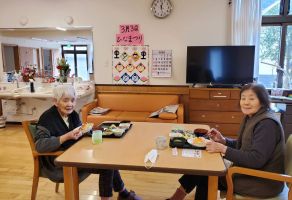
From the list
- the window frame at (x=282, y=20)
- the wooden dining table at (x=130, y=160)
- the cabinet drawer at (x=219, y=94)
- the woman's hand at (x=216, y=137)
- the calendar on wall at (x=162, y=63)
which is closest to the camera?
the wooden dining table at (x=130, y=160)

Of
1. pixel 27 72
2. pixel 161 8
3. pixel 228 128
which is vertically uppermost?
pixel 161 8

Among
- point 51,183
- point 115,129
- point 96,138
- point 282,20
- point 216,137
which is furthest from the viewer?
point 282,20

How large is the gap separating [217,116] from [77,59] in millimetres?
2642

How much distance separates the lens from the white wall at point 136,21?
4.02m

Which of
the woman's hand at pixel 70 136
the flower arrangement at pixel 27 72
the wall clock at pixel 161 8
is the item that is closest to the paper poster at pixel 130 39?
the wall clock at pixel 161 8

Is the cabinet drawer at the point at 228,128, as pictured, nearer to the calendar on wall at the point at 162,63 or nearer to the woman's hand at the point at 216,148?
the calendar on wall at the point at 162,63

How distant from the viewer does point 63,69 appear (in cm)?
456

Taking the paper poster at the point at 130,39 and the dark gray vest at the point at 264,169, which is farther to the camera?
the paper poster at the point at 130,39

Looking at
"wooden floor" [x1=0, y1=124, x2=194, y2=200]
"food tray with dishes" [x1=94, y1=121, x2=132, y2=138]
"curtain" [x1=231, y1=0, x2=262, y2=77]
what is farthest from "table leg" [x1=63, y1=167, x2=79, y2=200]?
"curtain" [x1=231, y1=0, x2=262, y2=77]

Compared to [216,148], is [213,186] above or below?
below

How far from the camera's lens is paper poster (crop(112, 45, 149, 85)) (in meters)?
4.23

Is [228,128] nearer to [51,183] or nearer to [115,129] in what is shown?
[115,129]

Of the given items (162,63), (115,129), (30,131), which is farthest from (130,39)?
(30,131)

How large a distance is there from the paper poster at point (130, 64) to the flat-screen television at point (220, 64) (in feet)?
2.51
